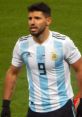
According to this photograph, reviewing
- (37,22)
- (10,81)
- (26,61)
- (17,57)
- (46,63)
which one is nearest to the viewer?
(37,22)

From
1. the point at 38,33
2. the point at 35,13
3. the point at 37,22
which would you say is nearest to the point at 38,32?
the point at 38,33

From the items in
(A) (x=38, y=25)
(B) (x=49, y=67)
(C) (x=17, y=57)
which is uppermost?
(A) (x=38, y=25)

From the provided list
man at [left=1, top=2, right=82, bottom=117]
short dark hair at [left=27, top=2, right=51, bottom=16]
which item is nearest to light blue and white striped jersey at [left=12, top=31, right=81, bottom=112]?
man at [left=1, top=2, right=82, bottom=117]

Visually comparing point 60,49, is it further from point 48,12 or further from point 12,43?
point 12,43

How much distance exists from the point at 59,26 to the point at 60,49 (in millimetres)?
10623

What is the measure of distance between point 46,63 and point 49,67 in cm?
7

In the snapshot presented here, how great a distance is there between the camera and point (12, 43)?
17.1m

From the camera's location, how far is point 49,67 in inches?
328

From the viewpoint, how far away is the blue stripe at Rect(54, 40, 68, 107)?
8320mm

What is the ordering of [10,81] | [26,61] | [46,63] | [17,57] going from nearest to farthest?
[46,63] → [26,61] → [17,57] → [10,81]

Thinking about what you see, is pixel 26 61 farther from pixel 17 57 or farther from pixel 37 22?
pixel 37 22

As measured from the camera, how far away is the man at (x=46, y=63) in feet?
27.2

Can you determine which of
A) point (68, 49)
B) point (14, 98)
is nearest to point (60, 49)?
point (68, 49)

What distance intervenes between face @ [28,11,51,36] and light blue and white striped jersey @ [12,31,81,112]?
22 centimetres
